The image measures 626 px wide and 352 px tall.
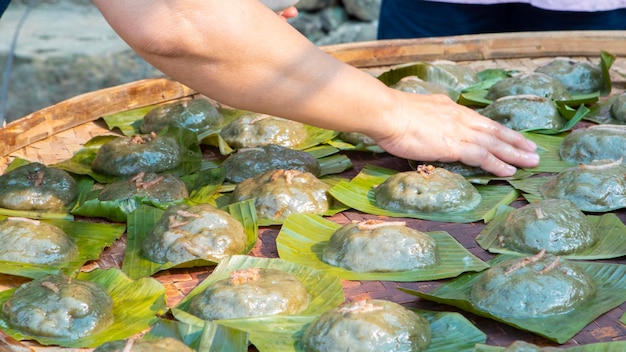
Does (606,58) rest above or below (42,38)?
above

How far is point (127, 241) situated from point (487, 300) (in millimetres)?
937

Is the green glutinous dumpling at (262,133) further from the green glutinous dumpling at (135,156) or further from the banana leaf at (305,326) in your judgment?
the banana leaf at (305,326)

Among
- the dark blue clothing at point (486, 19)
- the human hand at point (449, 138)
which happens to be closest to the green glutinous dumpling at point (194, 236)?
the human hand at point (449, 138)

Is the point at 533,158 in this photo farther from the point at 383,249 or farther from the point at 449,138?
the point at 383,249

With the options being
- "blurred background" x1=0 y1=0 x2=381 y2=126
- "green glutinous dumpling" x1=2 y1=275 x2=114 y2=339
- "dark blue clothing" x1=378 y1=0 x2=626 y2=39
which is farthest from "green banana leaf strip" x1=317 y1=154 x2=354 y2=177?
"blurred background" x1=0 y1=0 x2=381 y2=126

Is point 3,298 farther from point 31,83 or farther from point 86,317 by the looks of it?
point 31,83

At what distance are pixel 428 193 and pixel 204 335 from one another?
87cm

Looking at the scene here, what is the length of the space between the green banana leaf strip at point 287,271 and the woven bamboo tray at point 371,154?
0.19 ft

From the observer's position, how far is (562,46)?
11.8ft

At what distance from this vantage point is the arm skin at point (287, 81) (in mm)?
1967

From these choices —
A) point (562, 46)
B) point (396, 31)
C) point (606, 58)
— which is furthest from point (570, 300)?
point (396, 31)

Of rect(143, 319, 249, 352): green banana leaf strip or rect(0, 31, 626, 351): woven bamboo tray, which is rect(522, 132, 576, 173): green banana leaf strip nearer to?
rect(0, 31, 626, 351): woven bamboo tray

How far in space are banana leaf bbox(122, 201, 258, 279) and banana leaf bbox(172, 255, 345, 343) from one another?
9cm

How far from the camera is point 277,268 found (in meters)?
2.07
